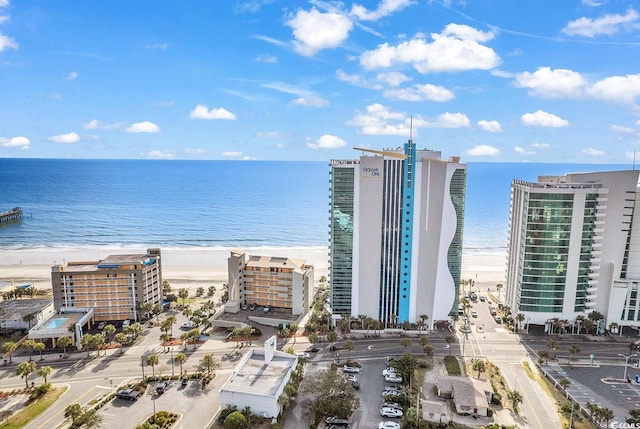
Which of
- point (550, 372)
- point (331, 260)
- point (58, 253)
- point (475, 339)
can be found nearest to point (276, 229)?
point (58, 253)

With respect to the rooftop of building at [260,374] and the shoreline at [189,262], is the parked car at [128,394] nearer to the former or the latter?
the rooftop of building at [260,374]

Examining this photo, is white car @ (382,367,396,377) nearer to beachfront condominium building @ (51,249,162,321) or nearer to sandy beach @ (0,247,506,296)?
beachfront condominium building @ (51,249,162,321)

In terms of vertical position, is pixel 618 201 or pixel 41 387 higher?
pixel 618 201

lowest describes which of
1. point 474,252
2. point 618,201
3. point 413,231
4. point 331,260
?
point 474,252

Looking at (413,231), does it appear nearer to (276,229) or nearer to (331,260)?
(331,260)

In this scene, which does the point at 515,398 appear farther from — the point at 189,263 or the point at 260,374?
the point at 189,263

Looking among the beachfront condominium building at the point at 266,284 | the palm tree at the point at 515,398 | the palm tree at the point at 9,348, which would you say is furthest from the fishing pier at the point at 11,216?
the palm tree at the point at 515,398

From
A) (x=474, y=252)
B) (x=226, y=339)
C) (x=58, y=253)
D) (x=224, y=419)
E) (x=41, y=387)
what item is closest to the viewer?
(x=224, y=419)
